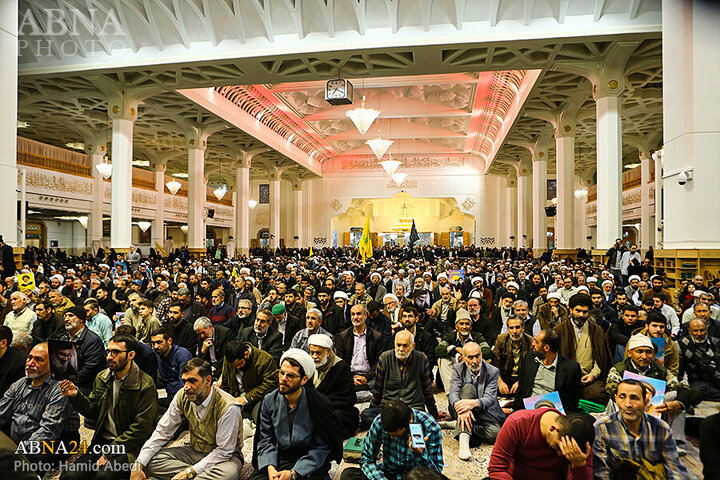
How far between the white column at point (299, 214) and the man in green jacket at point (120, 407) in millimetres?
21736

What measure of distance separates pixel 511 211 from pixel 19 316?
2156cm

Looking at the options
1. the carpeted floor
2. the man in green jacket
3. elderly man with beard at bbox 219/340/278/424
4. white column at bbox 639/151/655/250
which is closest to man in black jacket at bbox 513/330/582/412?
the carpeted floor

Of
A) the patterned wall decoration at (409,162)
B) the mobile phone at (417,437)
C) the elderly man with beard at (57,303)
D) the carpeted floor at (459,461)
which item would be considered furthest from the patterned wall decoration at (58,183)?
the mobile phone at (417,437)

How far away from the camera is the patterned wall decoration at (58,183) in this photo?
597 inches

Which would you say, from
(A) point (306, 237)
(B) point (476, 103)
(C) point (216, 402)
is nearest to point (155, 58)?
(C) point (216, 402)

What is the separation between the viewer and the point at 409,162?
24844mm

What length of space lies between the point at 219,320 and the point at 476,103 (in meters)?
13.4

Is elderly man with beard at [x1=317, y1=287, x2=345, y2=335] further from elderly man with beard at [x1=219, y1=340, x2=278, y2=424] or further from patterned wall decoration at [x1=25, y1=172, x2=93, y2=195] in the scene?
patterned wall decoration at [x1=25, y1=172, x2=93, y2=195]

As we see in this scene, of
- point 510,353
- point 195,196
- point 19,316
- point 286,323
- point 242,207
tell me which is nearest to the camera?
point 510,353

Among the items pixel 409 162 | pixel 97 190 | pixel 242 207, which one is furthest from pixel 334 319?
pixel 409 162

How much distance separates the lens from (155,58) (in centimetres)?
983

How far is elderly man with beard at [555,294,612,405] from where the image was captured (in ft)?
12.7

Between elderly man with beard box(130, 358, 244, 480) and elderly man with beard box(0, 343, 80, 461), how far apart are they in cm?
58

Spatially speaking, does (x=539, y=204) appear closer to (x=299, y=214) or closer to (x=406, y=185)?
(x=406, y=185)
